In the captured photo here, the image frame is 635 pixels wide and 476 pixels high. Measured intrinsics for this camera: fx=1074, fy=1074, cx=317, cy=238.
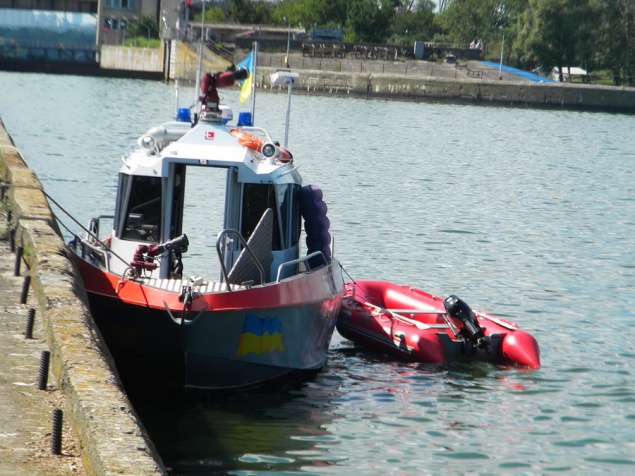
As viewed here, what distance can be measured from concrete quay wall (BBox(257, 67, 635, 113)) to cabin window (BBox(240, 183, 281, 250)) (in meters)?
61.4

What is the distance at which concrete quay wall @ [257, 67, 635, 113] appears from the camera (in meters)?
73.0

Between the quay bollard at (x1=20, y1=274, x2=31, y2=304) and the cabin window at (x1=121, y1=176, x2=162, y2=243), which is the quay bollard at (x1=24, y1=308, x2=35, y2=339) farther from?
the cabin window at (x1=121, y1=176, x2=162, y2=243)

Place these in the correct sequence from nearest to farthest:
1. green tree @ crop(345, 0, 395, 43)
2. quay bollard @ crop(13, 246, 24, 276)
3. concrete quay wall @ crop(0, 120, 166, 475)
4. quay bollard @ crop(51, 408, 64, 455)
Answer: concrete quay wall @ crop(0, 120, 166, 475) < quay bollard @ crop(51, 408, 64, 455) < quay bollard @ crop(13, 246, 24, 276) < green tree @ crop(345, 0, 395, 43)

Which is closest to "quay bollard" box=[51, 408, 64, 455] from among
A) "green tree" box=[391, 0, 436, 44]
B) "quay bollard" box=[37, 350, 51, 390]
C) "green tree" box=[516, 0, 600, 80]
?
"quay bollard" box=[37, 350, 51, 390]

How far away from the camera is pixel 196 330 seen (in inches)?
366

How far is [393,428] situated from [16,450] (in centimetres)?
450

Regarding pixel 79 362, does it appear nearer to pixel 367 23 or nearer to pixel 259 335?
pixel 259 335

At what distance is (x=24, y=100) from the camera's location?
5609cm

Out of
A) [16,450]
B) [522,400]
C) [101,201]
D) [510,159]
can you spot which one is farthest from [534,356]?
[510,159]

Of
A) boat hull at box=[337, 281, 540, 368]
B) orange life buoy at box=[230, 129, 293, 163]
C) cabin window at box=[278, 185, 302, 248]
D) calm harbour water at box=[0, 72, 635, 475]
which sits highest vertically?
orange life buoy at box=[230, 129, 293, 163]

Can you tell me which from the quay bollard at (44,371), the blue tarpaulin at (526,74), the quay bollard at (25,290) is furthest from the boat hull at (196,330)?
the blue tarpaulin at (526,74)

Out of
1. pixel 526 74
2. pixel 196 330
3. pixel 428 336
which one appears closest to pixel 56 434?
pixel 196 330

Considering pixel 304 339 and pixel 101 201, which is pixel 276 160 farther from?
pixel 101 201

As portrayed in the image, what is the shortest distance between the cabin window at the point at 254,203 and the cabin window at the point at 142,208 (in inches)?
32.6
